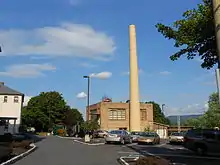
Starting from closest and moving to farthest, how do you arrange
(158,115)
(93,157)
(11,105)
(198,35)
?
(198,35) → (93,157) → (11,105) → (158,115)

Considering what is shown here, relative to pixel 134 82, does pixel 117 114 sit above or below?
below

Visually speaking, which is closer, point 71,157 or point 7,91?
point 71,157

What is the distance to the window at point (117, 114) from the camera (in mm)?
74125

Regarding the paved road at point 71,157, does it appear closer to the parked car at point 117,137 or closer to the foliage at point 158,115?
the parked car at point 117,137

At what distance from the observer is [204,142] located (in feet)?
76.9

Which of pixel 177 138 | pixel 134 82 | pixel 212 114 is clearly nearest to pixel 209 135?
pixel 177 138

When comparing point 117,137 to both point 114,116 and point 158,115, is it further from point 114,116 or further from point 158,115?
point 158,115

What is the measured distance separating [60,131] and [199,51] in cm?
6419

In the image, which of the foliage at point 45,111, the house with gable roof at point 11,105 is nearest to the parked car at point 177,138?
the house with gable roof at point 11,105

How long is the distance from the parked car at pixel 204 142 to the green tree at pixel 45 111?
6585 centimetres

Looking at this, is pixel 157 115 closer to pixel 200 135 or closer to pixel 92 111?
pixel 92 111

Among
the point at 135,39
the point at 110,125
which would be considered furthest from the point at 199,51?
the point at 110,125

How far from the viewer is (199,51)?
1489 centimetres

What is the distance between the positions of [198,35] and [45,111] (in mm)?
79827
